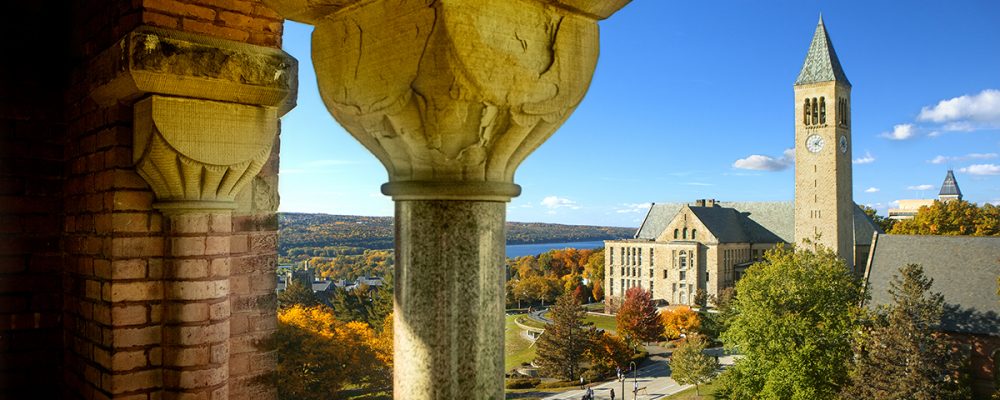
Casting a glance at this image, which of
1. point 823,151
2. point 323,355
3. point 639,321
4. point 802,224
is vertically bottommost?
point 639,321

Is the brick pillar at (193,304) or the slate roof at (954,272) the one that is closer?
the brick pillar at (193,304)

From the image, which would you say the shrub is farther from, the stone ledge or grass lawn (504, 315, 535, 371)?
the stone ledge

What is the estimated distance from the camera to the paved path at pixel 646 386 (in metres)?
24.2

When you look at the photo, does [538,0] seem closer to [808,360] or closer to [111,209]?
[111,209]

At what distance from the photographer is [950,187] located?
227 ft

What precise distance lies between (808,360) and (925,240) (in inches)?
354

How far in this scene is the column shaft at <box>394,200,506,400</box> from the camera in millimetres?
1287

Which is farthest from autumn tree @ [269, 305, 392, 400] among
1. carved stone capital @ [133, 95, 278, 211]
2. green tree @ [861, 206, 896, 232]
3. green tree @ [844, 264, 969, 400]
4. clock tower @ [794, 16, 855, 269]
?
green tree @ [861, 206, 896, 232]

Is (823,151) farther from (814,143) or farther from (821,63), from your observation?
(821,63)

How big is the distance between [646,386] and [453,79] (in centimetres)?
2614

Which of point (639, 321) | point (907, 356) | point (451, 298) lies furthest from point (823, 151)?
point (451, 298)

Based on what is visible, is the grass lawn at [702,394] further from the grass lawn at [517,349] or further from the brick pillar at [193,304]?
the brick pillar at [193,304]

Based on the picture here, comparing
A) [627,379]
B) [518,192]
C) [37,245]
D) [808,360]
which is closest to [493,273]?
[518,192]

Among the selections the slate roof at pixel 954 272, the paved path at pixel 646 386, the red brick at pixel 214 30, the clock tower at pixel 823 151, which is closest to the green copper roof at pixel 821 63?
the clock tower at pixel 823 151
